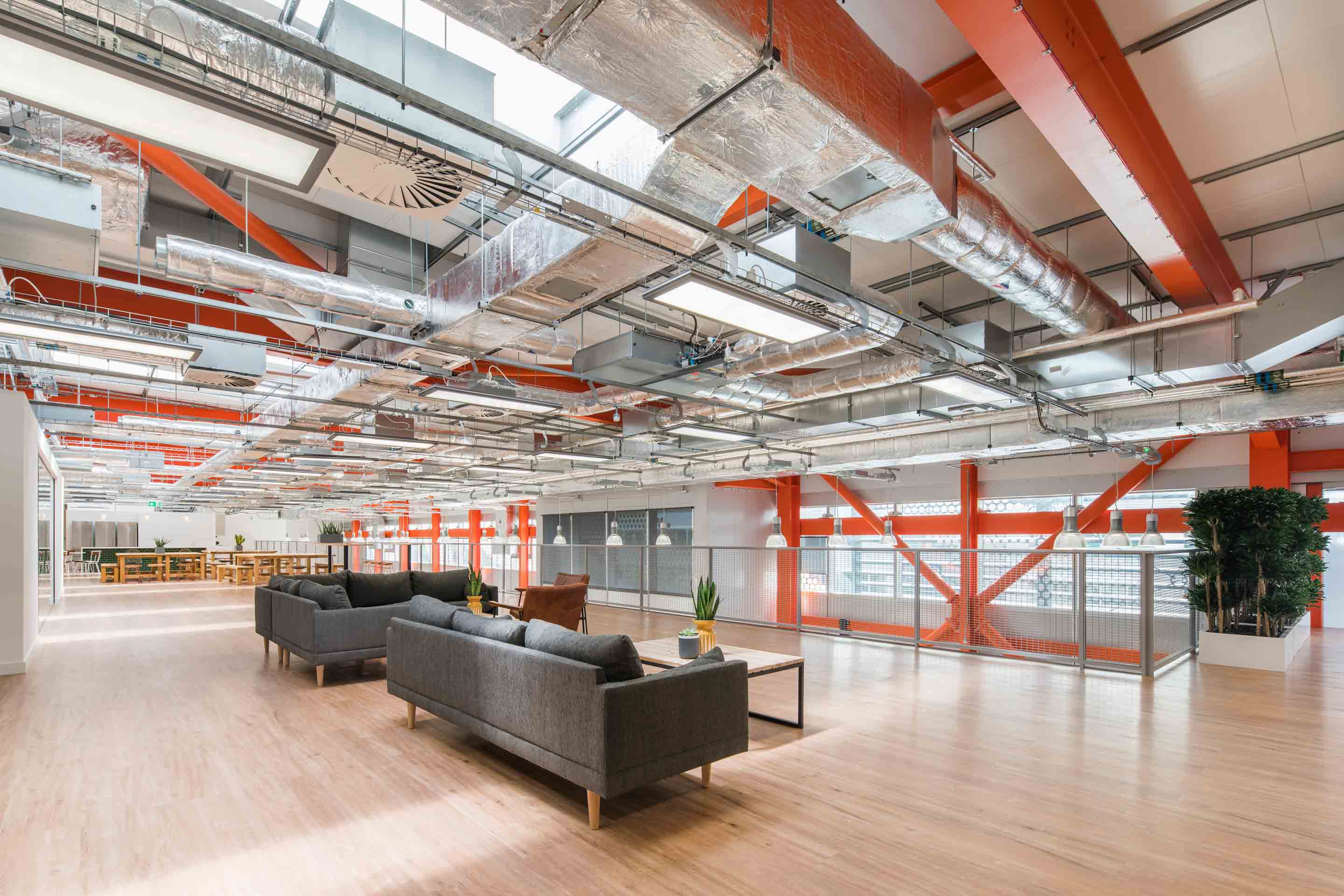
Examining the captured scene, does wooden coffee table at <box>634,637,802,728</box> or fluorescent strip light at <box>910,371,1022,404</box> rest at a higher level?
fluorescent strip light at <box>910,371,1022,404</box>

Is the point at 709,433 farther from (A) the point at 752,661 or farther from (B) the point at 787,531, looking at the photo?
(B) the point at 787,531

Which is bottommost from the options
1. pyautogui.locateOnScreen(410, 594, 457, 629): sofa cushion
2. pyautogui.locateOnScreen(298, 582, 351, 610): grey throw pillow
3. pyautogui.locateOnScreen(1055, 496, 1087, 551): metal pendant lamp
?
pyautogui.locateOnScreen(298, 582, 351, 610): grey throw pillow

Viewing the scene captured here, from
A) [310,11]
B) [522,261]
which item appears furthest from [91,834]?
[310,11]

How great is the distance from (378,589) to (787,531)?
9.16m

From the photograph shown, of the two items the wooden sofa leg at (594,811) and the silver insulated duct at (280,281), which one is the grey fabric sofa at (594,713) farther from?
the silver insulated duct at (280,281)

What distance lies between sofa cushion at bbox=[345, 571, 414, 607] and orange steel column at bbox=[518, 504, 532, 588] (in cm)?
1261

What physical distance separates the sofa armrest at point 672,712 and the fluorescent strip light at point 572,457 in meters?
6.62

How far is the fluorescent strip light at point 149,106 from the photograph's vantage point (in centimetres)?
198

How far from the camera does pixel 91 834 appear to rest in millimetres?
3062

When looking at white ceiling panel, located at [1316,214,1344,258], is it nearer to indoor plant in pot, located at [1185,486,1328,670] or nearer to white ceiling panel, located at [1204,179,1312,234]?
white ceiling panel, located at [1204,179,1312,234]

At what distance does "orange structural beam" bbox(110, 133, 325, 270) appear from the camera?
10.8ft

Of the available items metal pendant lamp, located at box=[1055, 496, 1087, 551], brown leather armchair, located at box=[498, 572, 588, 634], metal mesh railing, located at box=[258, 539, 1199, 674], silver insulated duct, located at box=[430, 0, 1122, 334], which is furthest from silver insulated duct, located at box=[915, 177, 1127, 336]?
brown leather armchair, located at box=[498, 572, 588, 634]

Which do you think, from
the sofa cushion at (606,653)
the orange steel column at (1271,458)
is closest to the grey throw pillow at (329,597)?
the sofa cushion at (606,653)

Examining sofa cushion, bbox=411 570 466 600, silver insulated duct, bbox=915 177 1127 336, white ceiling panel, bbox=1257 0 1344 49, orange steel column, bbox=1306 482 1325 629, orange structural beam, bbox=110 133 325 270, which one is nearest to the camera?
white ceiling panel, bbox=1257 0 1344 49
